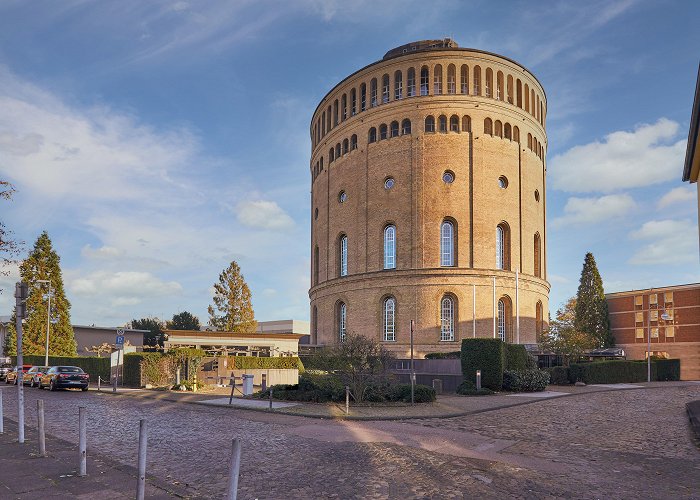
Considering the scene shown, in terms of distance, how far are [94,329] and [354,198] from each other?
3826 centimetres

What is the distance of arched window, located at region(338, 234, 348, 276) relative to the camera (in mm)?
54556

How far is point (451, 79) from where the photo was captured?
4997cm

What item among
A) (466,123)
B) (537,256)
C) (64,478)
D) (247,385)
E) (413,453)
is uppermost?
(466,123)

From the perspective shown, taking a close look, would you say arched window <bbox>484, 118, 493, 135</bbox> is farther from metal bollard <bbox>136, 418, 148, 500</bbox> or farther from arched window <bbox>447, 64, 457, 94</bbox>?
metal bollard <bbox>136, 418, 148, 500</bbox>

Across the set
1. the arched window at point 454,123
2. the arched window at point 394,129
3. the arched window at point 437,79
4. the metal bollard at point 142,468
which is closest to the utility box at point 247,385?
the metal bollard at point 142,468

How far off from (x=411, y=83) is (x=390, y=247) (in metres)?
13.7

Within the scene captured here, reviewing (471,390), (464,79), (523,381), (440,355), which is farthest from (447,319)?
(464,79)

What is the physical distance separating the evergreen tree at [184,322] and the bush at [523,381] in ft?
198

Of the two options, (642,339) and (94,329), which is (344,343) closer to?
(642,339)

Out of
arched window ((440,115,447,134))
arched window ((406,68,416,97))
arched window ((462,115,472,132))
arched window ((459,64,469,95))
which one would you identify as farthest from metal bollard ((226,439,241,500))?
arched window ((459,64,469,95))

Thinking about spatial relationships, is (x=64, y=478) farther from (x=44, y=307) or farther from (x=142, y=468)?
(x=44, y=307)

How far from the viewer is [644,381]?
46.9 meters

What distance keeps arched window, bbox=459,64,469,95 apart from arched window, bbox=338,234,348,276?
16.1 meters

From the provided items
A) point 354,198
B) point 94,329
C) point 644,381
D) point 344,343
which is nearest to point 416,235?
point 354,198
